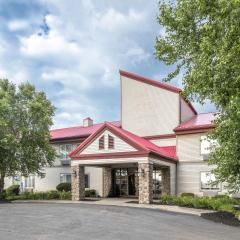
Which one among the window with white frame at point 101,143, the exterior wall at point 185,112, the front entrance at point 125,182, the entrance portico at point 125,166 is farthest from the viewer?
the front entrance at point 125,182

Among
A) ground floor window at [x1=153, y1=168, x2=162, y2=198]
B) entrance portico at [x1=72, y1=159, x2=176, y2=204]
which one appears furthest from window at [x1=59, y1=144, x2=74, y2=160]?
ground floor window at [x1=153, y1=168, x2=162, y2=198]

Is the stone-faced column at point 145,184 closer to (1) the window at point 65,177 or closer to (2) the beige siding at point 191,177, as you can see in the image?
(2) the beige siding at point 191,177

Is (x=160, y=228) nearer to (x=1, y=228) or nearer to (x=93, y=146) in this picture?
(x=1, y=228)

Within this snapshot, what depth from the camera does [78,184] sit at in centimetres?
3288

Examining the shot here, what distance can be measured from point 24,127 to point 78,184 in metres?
9.02

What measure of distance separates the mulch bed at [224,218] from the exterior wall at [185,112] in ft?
47.4

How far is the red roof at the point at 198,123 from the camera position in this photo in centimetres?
3340

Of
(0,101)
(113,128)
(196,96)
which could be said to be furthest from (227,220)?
(0,101)

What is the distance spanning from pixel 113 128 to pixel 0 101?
11933 mm

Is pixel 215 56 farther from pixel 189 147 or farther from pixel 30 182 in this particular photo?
pixel 30 182

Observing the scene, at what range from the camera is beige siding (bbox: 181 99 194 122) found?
119 feet

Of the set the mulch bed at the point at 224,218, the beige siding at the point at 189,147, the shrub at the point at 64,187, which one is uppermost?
the beige siding at the point at 189,147

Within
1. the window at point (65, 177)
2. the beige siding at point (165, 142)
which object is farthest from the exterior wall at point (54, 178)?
the beige siding at point (165, 142)

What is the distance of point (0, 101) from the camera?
3688cm
